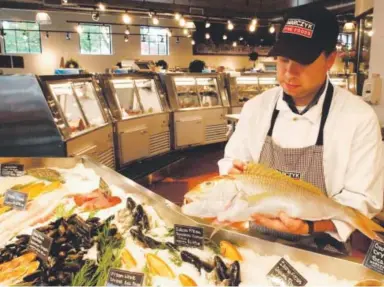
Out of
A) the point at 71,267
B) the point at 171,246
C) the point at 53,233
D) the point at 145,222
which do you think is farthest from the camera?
the point at 145,222

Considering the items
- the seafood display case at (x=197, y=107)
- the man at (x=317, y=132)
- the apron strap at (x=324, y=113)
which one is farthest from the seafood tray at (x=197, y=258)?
the seafood display case at (x=197, y=107)

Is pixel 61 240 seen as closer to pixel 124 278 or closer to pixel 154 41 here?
pixel 124 278

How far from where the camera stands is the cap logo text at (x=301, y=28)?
143 cm

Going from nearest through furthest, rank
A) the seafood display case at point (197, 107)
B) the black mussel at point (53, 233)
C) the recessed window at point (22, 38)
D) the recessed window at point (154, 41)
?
the black mussel at point (53, 233), the seafood display case at point (197, 107), the recessed window at point (22, 38), the recessed window at point (154, 41)

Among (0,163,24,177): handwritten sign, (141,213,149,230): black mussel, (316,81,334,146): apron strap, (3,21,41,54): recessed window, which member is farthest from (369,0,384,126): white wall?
(3,21,41,54): recessed window

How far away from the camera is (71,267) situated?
143cm

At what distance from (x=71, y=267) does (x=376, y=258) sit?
1.10m

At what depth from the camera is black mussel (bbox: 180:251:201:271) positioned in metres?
1.43

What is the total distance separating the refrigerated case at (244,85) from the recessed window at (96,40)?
8.49 meters

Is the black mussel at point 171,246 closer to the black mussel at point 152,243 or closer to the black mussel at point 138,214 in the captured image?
the black mussel at point 152,243

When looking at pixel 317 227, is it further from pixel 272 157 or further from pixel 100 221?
pixel 100 221

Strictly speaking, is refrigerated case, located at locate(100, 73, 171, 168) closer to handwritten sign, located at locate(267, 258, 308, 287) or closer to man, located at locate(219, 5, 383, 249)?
man, located at locate(219, 5, 383, 249)

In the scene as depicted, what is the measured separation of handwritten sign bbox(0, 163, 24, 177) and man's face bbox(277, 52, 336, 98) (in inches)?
81.4

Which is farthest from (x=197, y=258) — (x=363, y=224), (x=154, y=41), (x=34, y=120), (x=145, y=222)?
(x=154, y=41)
